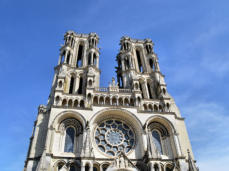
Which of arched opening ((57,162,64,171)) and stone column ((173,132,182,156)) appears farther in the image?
stone column ((173,132,182,156))

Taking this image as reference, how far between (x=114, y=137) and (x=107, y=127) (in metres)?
1.29

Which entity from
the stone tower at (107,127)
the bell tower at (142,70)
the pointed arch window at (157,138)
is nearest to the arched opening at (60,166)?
the stone tower at (107,127)

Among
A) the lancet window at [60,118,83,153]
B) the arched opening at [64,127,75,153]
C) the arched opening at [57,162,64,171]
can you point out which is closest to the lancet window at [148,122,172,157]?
the lancet window at [60,118,83,153]

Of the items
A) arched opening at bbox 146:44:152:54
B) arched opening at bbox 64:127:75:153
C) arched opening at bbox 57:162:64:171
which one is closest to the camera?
arched opening at bbox 57:162:64:171

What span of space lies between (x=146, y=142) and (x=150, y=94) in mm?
8278

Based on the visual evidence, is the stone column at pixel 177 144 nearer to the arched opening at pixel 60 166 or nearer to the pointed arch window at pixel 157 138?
the pointed arch window at pixel 157 138

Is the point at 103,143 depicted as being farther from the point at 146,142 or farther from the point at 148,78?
the point at 148,78

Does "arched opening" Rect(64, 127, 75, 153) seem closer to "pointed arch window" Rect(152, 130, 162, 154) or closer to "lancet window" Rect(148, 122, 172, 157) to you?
"lancet window" Rect(148, 122, 172, 157)

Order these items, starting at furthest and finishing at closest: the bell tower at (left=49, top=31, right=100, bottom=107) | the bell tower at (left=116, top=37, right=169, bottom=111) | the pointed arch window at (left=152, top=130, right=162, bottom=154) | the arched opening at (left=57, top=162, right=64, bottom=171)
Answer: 1. the bell tower at (left=116, top=37, right=169, bottom=111)
2. the bell tower at (left=49, top=31, right=100, bottom=107)
3. the pointed arch window at (left=152, top=130, right=162, bottom=154)
4. the arched opening at (left=57, top=162, right=64, bottom=171)

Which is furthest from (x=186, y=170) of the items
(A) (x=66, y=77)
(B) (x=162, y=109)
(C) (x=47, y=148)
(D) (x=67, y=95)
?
(A) (x=66, y=77)

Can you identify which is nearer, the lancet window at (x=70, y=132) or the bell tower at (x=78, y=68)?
the lancet window at (x=70, y=132)

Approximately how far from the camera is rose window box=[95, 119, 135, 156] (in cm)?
2006

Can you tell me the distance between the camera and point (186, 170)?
60.2 feet

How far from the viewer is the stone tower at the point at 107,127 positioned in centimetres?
1770
